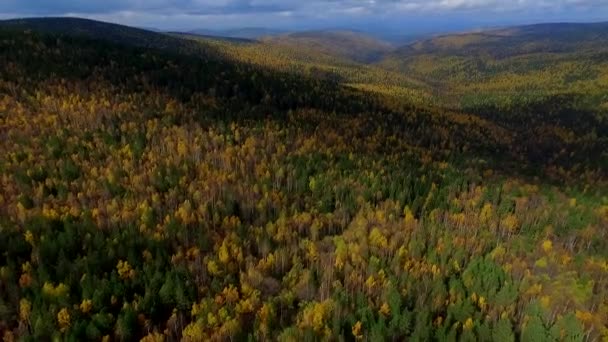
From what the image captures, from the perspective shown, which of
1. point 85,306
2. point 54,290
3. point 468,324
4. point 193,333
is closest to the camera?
point 193,333

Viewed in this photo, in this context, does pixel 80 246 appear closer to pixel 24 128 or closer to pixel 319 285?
pixel 319 285

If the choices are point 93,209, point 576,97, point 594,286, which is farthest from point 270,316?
point 576,97

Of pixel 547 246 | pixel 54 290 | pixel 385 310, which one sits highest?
pixel 54 290

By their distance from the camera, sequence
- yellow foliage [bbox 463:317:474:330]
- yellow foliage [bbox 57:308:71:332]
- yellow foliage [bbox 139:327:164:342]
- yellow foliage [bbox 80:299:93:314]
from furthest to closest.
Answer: yellow foliage [bbox 463:317:474:330]
yellow foliage [bbox 80:299:93:314]
yellow foliage [bbox 57:308:71:332]
yellow foliage [bbox 139:327:164:342]

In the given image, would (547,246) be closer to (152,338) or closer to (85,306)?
(152,338)

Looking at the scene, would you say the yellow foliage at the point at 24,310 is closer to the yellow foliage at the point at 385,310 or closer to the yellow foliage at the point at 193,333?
the yellow foliage at the point at 193,333

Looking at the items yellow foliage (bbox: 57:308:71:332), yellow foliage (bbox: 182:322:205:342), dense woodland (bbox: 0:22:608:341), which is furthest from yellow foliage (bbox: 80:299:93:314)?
yellow foliage (bbox: 182:322:205:342)

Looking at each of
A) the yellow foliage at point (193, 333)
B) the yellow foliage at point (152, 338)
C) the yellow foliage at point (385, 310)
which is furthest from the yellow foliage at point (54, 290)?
the yellow foliage at point (385, 310)

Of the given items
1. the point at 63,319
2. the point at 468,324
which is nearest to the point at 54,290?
the point at 63,319

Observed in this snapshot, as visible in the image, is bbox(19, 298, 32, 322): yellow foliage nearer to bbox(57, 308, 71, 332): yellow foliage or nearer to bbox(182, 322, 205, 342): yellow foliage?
bbox(57, 308, 71, 332): yellow foliage

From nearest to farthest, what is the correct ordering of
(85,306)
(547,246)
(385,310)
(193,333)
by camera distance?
(193,333)
(85,306)
(385,310)
(547,246)
